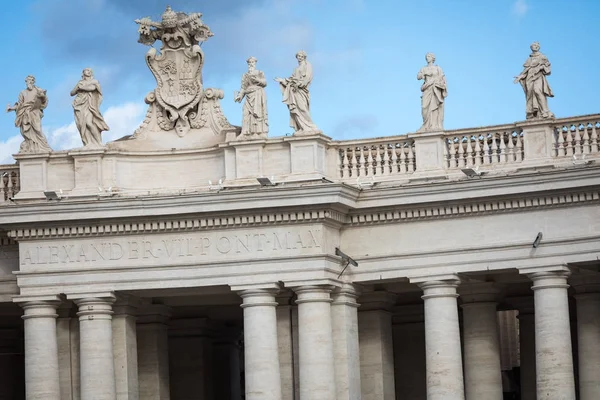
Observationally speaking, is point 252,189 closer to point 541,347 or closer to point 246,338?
point 246,338

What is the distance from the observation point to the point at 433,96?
52.4m

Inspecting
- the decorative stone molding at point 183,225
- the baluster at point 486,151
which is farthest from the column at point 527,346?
the decorative stone molding at point 183,225

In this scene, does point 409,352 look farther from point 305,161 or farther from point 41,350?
point 41,350

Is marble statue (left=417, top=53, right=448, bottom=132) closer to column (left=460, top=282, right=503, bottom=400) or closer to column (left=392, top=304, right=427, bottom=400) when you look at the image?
column (left=460, top=282, right=503, bottom=400)

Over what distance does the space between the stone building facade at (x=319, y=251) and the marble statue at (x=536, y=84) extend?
0.44m

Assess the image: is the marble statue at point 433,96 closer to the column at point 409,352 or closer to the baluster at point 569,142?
the baluster at point 569,142

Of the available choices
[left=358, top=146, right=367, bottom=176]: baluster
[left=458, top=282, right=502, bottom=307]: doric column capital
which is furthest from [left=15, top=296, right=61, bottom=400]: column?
[left=458, top=282, right=502, bottom=307]: doric column capital

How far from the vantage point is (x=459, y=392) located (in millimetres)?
51031

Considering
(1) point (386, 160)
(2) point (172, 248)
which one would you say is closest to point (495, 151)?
(1) point (386, 160)

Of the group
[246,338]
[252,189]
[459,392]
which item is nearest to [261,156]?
[252,189]

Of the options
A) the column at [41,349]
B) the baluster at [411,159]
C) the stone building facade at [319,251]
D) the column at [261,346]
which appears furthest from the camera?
the column at [41,349]

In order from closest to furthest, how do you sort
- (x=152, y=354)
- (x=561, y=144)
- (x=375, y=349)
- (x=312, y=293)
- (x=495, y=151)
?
(x=561, y=144) → (x=312, y=293) → (x=495, y=151) → (x=375, y=349) → (x=152, y=354)

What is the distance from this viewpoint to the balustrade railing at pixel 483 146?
169ft

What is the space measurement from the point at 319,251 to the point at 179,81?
7115 millimetres
